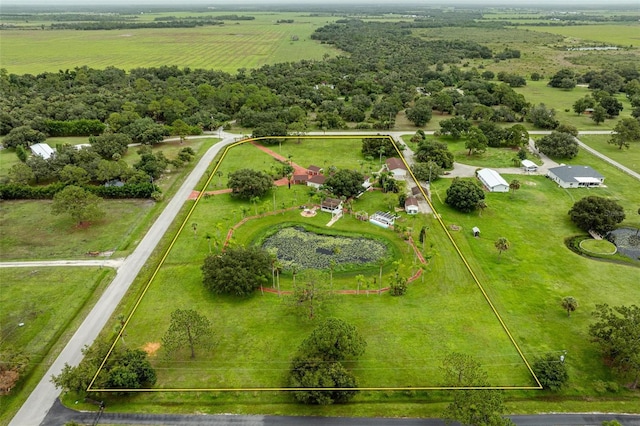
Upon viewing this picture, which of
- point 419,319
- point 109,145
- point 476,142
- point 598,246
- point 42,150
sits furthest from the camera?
point 42,150

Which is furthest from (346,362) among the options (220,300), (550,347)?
(550,347)

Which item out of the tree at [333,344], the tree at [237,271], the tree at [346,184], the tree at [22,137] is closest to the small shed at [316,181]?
the tree at [346,184]

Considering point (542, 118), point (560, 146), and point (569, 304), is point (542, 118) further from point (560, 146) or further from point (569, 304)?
point (569, 304)

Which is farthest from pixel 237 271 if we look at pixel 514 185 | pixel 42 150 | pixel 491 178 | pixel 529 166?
pixel 42 150

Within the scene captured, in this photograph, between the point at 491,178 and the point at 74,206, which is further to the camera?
the point at 491,178

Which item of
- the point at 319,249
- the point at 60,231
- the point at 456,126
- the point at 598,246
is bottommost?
the point at 598,246

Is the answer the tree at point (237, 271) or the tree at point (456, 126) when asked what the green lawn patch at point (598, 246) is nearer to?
the tree at point (237, 271)
